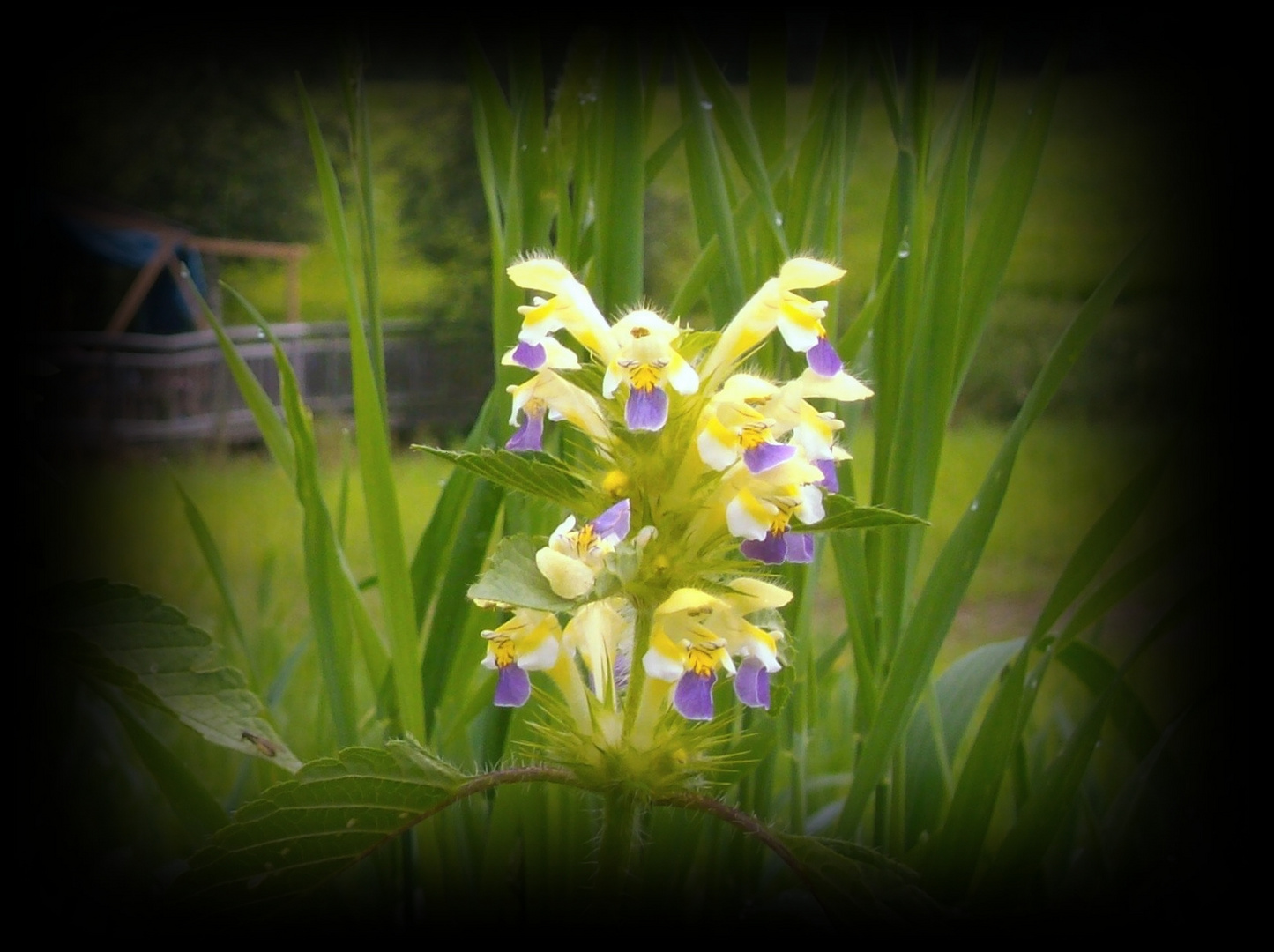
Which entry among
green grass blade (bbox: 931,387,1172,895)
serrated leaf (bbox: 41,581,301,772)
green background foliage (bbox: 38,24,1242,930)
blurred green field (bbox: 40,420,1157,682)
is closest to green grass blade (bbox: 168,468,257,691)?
green background foliage (bbox: 38,24,1242,930)

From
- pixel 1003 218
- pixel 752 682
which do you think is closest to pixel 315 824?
pixel 752 682

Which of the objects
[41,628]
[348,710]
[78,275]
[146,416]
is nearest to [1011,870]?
[348,710]

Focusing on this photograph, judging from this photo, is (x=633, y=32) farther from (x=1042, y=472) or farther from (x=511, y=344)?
(x=1042, y=472)

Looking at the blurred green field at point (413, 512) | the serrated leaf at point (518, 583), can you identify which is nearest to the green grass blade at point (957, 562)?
the serrated leaf at point (518, 583)

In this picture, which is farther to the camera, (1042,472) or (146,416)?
(146,416)

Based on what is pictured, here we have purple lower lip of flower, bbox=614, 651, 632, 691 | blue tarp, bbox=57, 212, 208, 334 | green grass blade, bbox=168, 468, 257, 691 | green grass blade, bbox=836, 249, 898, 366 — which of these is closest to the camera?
purple lower lip of flower, bbox=614, 651, 632, 691

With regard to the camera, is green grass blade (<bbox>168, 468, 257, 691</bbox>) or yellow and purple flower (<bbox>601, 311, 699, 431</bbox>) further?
green grass blade (<bbox>168, 468, 257, 691</bbox>)

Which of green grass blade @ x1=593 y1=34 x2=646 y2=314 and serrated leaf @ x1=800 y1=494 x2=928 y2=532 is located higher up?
green grass blade @ x1=593 y1=34 x2=646 y2=314

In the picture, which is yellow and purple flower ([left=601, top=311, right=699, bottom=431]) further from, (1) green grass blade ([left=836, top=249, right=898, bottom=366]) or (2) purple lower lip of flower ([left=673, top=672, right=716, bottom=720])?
(1) green grass blade ([left=836, top=249, right=898, bottom=366])
